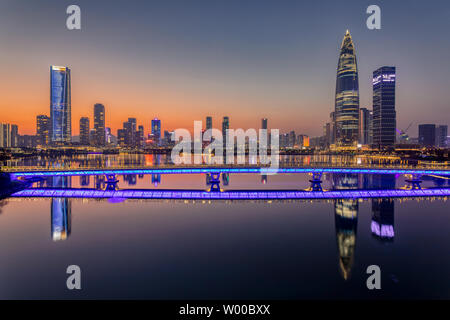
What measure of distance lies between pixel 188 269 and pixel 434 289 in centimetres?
1960

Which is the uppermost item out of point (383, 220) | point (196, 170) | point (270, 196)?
point (196, 170)

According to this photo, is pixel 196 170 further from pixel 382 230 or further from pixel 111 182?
pixel 382 230

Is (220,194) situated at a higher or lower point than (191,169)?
lower

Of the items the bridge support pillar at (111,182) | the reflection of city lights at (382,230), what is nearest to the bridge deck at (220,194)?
the bridge support pillar at (111,182)

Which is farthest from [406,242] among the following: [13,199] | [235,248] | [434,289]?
[13,199]

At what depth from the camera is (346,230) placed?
35188 mm

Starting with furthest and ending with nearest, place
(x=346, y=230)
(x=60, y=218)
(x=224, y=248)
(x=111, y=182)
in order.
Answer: (x=111, y=182) → (x=60, y=218) → (x=346, y=230) → (x=224, y=248)

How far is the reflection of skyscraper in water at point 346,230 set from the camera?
25.0 metres

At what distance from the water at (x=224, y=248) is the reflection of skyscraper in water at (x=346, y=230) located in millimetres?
149

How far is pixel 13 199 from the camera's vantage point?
48.7 m

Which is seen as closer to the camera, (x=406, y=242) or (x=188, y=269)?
(x=188, y=269)

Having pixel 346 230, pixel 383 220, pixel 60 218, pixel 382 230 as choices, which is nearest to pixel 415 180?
pixel 383 220

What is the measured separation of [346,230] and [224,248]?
16991 mm
